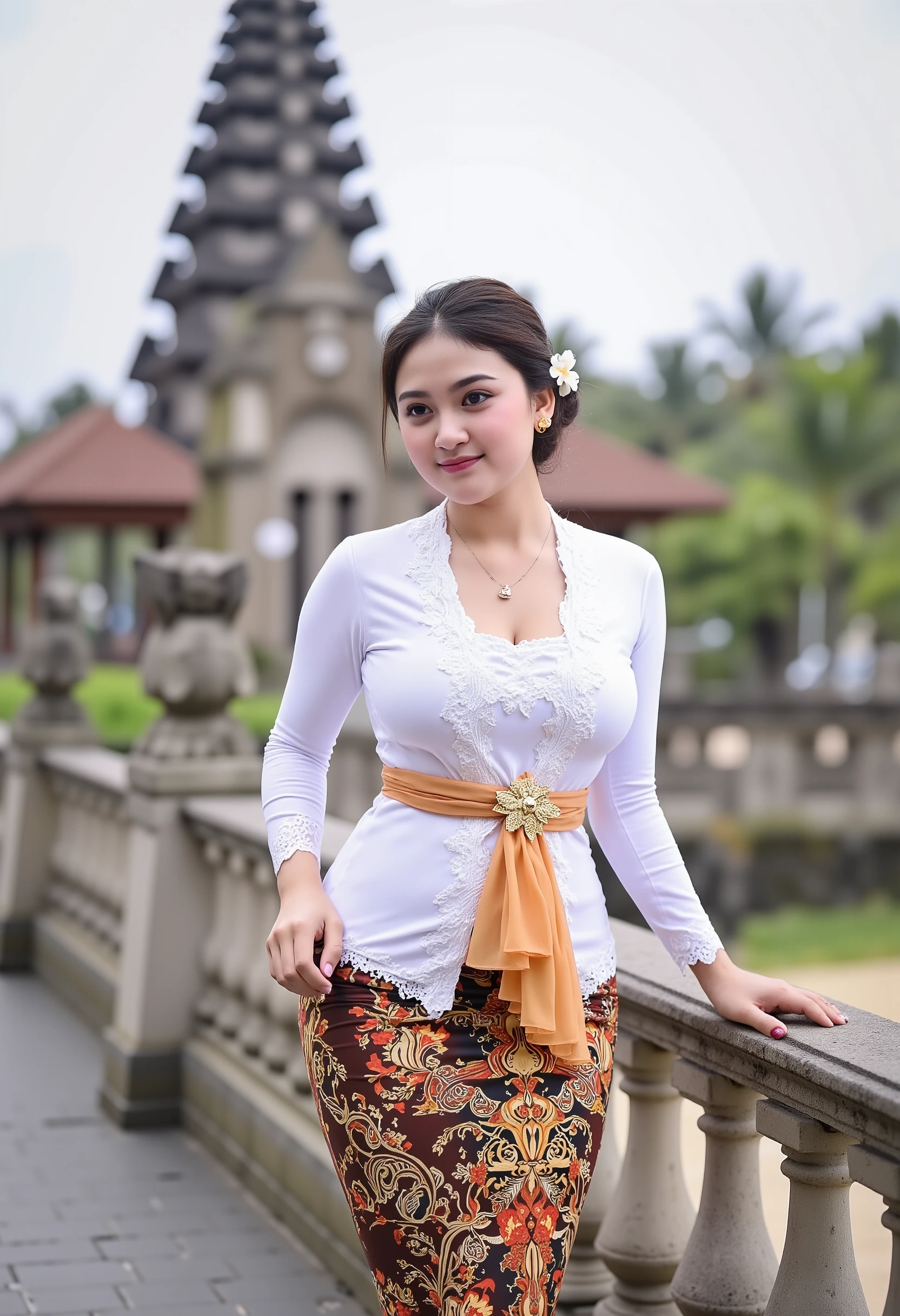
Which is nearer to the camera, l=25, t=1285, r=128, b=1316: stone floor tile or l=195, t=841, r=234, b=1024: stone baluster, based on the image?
l=25, t=1285, r=128, b=1316: stone floor tile

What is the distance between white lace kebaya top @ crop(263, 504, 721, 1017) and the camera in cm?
217

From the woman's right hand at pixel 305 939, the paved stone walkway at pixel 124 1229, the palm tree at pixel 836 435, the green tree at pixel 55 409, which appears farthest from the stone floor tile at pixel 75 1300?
the green tree at pixel 55 409

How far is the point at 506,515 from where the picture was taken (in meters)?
2.34

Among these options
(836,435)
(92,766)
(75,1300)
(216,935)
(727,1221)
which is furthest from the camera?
(836,435)


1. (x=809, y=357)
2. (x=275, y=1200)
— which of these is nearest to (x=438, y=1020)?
(x=275, y=1200)

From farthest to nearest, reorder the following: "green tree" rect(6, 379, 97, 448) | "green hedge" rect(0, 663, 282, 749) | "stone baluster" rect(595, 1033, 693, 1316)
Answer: "green tree" rect(6, 379, 97, 448)
"green hedge" rect(0, 663, 282, 749)
"stone baluster" rect(595, 1033, 693, 1316)

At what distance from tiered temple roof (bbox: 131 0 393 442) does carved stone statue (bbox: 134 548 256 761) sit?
2668 centimetres

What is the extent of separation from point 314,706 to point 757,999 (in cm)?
78

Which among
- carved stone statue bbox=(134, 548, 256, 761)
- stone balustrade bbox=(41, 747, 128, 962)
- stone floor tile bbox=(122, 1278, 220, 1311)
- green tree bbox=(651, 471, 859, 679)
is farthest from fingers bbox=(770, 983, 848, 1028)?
green tree bbox=(651, 471, 859, 679)

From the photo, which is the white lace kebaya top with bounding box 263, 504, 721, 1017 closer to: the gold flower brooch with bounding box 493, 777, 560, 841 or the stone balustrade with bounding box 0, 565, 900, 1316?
the gold flower brooch with bounding box 493, 777, 560, 841

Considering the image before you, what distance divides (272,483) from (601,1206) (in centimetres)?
2201

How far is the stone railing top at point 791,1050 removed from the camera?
196 cm

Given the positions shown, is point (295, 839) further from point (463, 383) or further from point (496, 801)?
point (463, 383)

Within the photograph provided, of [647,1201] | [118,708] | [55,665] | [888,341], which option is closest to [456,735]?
[647,1201]
